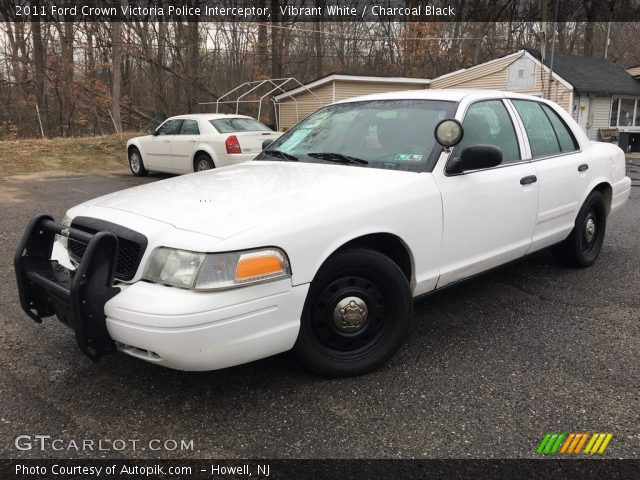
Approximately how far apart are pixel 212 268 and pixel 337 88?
816 inches

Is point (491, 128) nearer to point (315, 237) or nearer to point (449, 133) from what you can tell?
point (449, 133)

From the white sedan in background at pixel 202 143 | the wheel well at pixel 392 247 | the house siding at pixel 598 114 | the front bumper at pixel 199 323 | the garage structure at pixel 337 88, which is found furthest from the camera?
the house siding at pixel 598 114

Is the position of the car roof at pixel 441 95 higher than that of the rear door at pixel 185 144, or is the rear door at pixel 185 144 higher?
the car roof at pixel 441 95

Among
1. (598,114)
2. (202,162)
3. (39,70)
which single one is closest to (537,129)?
(202,162)

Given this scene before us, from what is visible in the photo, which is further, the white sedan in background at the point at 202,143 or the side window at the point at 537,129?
the white sedan in background at the point at 202,143

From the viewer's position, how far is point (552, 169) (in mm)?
4180

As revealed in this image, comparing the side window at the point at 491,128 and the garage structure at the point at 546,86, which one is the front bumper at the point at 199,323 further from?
the garage structure at the point at 546,86

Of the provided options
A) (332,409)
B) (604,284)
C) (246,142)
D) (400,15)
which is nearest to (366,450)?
(332,409)

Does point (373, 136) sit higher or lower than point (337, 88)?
lower

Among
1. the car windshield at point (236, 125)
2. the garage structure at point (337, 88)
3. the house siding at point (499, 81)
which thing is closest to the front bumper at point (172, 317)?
the car windshield at point (236, 125)

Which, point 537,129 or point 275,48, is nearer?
point 537,129

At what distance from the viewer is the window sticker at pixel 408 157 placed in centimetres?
336

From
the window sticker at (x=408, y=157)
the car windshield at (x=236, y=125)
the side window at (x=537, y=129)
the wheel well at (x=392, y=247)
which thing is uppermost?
the side window at (x=537, y=129)

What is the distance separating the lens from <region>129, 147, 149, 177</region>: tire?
12977mm
